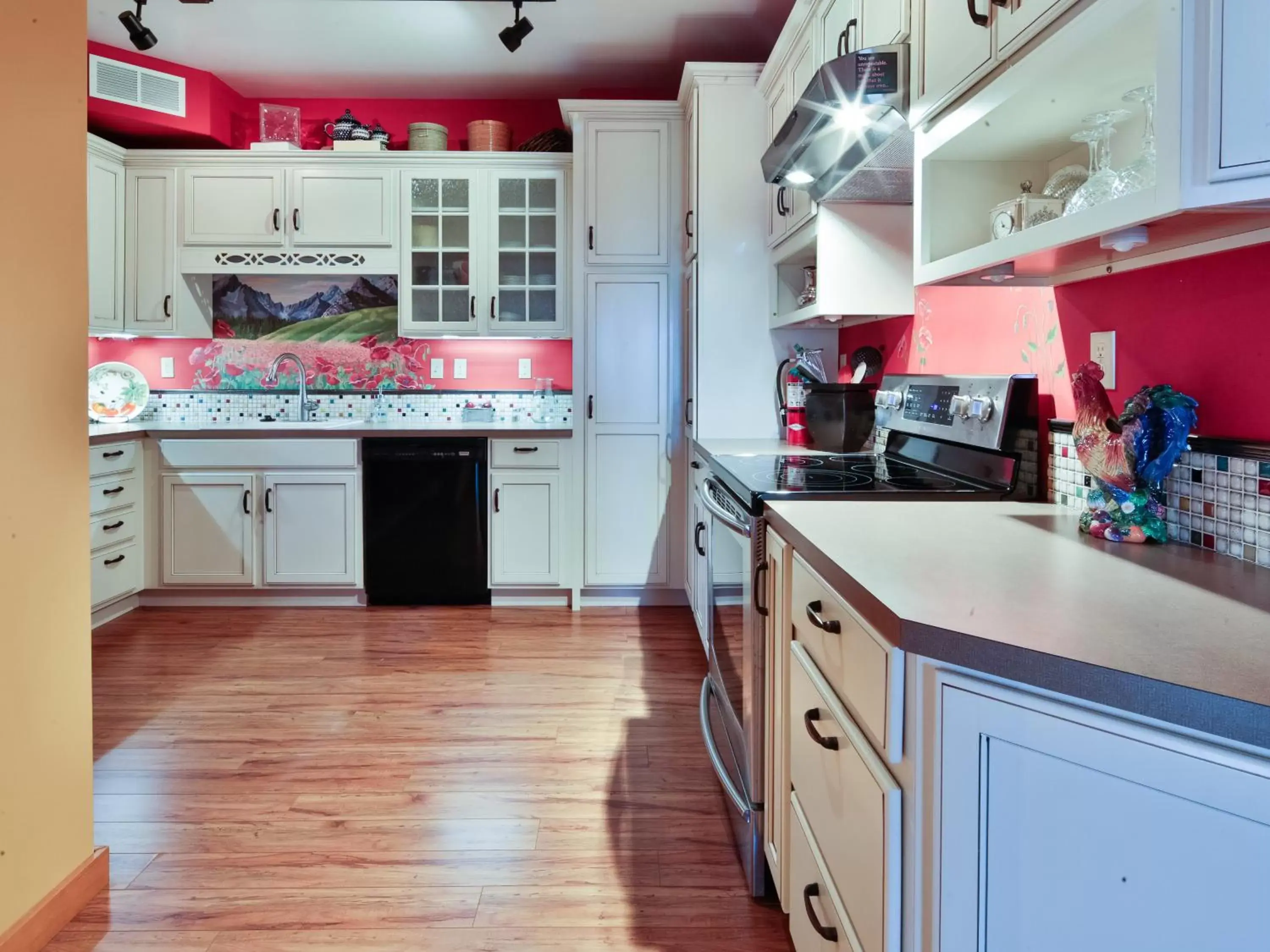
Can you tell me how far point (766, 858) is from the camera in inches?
66.4

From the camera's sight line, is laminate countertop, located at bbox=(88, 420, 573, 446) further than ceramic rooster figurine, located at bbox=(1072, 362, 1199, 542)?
Yes

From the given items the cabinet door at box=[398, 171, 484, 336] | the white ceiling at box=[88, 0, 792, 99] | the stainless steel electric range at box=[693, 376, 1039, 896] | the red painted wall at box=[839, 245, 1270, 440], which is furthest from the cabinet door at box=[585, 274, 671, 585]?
the red painted wall at box=[839, 245, 1270, 440]

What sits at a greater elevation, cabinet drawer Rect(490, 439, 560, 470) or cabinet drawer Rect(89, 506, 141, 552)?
cabinet drawer Rect(490, 439, 560, 470)

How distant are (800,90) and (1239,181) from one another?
6.77 feet

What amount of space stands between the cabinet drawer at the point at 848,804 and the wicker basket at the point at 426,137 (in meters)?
3.64

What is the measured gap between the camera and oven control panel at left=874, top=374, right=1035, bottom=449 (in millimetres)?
1722

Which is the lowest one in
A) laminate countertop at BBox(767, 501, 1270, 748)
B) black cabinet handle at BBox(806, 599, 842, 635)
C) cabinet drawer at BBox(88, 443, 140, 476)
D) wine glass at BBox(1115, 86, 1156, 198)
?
black cabinet handle at BBox(806, 599, 842, 635)

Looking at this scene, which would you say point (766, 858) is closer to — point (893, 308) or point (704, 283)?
point (893, 308)

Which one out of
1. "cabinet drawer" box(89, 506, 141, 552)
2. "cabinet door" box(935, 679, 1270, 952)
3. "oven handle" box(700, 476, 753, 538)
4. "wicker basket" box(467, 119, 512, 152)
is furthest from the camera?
"wicker basket" box(467, 119, 512, 152)

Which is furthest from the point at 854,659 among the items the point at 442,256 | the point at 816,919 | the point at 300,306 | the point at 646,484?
the point at 300,306

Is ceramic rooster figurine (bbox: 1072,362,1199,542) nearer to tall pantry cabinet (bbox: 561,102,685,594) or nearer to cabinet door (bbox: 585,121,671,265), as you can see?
tall pantry cabinet (bbox: 561,102,685,594)

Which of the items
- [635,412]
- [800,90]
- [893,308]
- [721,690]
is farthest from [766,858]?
[635,412]

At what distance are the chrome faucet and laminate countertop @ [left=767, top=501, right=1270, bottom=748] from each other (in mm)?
3696

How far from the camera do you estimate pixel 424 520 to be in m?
3.95
